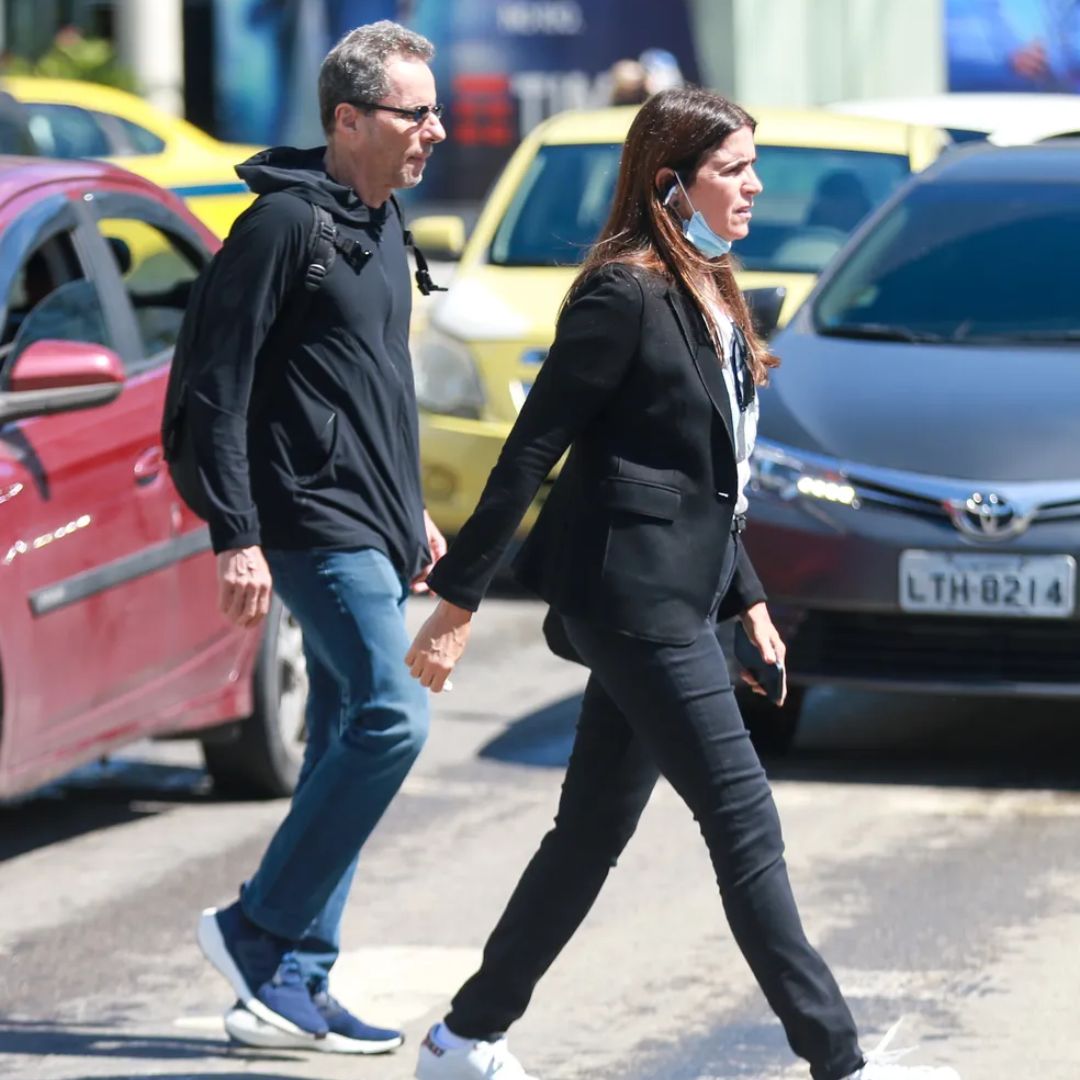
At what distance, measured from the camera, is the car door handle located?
6.29 metres

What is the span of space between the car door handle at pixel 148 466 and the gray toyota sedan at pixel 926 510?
154cm

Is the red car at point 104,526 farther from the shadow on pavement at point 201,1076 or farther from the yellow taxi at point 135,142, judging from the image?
the yellow taxi at point 135,142

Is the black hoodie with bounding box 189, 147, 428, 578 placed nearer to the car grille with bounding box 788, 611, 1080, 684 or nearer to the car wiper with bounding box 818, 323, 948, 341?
the car grille with bounding box 788, 611, 1080, 684

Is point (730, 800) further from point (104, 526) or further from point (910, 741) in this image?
point (910, 741)

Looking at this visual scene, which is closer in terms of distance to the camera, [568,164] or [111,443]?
[111,443]

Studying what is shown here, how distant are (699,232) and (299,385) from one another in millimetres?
870

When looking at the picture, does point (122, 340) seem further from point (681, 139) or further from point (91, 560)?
point (681, 139)

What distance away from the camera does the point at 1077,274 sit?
7.69 meters

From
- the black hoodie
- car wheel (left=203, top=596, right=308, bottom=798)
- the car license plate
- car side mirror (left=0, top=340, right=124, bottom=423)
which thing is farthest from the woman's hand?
the car license plate

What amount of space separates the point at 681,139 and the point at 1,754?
233 centimetres

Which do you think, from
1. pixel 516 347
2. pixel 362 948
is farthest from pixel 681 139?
pixel 516 347

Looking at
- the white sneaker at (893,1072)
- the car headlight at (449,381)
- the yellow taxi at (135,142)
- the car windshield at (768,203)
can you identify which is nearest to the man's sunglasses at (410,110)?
the white sneaker at (893,1072)

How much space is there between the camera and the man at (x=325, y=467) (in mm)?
4680

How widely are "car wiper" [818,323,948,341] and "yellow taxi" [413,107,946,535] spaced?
72.2 inches
